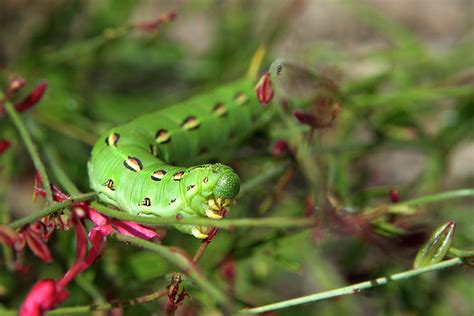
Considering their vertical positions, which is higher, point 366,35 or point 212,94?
point 212,94

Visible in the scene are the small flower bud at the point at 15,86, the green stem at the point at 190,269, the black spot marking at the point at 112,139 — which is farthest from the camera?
the small flower bud at the point at 15,86

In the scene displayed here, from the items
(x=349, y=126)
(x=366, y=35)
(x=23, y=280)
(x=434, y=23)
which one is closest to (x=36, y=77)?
(x=23, y=280)

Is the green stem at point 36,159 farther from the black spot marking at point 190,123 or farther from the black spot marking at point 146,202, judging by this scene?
the black spot marking at point 190,123

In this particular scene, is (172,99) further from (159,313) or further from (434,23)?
(434,23)

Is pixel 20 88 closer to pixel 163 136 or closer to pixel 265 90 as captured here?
pixel 163 136

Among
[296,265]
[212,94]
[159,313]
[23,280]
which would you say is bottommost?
[23,280]

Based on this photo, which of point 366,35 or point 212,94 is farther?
point 366,35

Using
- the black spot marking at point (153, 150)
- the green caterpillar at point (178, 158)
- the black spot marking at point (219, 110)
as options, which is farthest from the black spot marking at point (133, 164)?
the black spot marking at point (219, 110)
